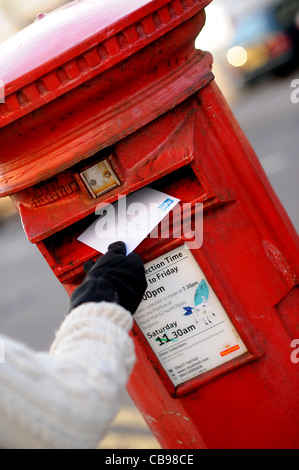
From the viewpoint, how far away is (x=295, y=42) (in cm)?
992

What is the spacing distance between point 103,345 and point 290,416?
2.79ft

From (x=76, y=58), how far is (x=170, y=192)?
1.62 ft

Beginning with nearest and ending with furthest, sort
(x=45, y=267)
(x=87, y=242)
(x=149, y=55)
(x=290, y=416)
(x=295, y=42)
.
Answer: (x=149, y=55) → (x=87, y=242) → (x=290, y=416) → (x=45, y=267) → (x=295, y=42)

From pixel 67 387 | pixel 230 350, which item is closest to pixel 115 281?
pixel 67 387

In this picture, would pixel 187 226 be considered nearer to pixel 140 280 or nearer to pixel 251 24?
pixel 140 280

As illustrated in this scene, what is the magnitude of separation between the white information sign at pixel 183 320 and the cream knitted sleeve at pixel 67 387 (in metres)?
0.37

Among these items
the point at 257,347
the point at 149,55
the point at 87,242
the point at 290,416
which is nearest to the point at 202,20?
A: the point at 149,55

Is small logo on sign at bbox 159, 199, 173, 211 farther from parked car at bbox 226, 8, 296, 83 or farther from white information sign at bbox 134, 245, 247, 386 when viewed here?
parked car at bbox 226, 8, 296, 83

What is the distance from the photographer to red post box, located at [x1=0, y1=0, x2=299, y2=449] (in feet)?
4.81

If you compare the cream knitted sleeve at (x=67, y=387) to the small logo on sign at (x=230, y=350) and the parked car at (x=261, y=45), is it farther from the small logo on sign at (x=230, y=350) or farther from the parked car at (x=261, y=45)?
the parked car at (x=261, y=45)

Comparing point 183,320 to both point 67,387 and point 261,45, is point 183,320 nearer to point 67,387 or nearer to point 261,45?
point 67,387

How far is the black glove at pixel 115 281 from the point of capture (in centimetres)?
141
